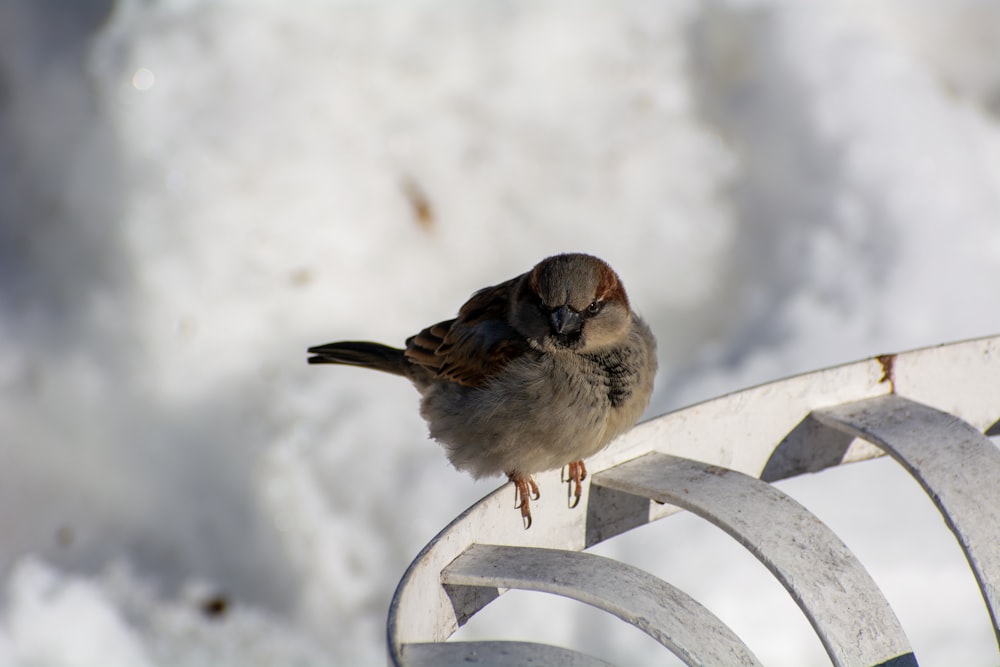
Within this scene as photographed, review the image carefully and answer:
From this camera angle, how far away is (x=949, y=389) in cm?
168

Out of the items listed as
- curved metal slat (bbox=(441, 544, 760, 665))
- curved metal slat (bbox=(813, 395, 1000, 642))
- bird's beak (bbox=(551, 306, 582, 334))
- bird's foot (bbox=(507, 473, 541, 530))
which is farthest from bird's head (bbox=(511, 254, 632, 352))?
curved metal slat (bbox=(441, 544, 760, 665))

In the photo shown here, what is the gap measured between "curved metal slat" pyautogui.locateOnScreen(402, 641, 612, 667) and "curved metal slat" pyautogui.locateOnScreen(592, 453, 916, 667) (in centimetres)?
30

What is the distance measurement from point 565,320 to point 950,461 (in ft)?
2.41

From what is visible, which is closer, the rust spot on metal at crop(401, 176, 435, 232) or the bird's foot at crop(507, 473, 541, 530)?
the bird's foot at crop(507, 473, 541, 530)

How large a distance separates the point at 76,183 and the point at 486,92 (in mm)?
1267

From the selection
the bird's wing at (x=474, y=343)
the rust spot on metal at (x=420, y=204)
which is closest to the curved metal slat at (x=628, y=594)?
the bird's wing at (x=474, y=343)

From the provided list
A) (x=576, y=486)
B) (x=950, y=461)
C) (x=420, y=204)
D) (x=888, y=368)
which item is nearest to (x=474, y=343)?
(x=576, y=486)

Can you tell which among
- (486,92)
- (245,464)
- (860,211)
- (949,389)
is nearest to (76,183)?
(245,464)

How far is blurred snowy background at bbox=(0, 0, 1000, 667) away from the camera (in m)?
2.83

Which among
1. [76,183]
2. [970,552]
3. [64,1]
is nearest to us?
[970,552]

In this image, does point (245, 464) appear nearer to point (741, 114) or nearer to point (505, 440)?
point (505, 440)

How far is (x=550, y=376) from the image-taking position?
2000 millimetres

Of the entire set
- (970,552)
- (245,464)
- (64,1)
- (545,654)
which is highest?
(64,1)

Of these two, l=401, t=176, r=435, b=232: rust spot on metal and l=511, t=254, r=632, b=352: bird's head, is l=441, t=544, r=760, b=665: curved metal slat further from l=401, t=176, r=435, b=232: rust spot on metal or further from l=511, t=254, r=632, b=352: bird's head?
l=401, t=176, r=435, b=232: rust spot on metal
